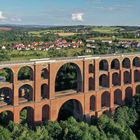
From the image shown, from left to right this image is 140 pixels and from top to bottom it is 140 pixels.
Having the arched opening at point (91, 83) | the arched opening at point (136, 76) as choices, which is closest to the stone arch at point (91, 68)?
the arched opening at point (91, 83)

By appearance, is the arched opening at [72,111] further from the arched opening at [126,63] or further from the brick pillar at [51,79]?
the arched opening at [126,63]

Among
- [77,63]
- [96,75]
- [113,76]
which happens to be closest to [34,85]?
[77,63]

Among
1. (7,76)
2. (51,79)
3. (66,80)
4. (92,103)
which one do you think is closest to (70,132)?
(51,79)

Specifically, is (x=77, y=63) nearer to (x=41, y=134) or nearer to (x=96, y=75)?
(x=96, y=75)

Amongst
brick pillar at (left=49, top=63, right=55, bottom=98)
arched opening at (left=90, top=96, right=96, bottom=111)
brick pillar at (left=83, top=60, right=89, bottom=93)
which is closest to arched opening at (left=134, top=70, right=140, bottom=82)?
arched opening at (left=90, top=96, right=96, bottom=111)

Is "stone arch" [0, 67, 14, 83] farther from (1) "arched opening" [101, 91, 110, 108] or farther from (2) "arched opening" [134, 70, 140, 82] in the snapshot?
(2) "arched opening" [134, 70, 140, 82]

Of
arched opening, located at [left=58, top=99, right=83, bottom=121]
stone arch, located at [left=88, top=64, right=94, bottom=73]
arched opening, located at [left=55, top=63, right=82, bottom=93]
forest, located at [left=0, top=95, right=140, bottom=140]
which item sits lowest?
arched opening, located at [left=58, top=99, right=83, bottom=121]

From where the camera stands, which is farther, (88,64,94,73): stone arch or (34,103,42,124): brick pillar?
(88,64,94,73): stone arch
